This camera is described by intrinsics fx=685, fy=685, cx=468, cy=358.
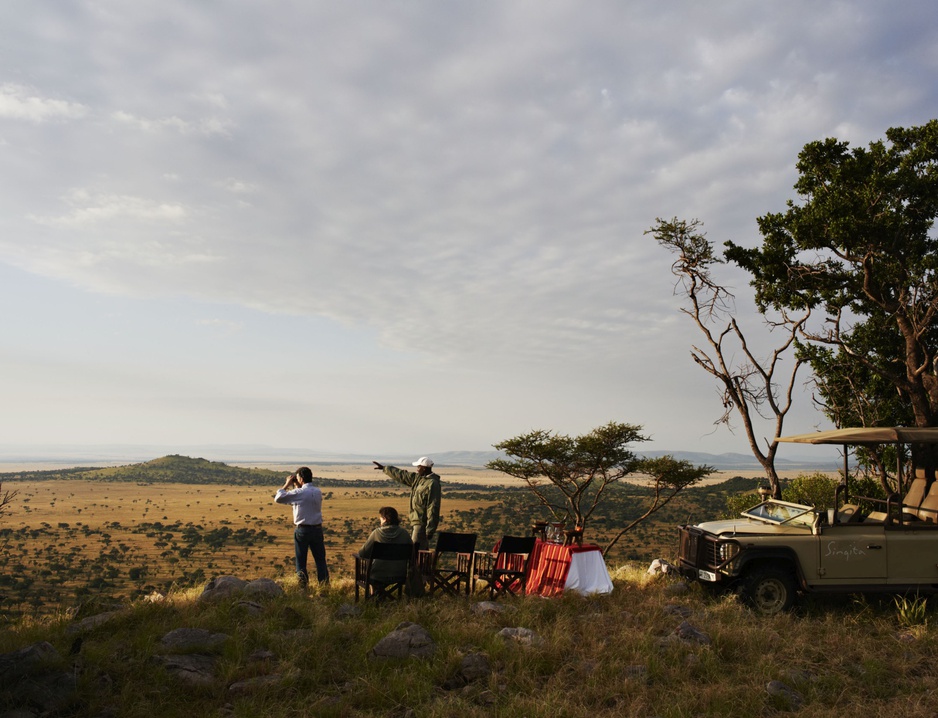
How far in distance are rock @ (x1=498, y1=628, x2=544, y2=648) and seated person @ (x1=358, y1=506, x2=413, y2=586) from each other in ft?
7.47

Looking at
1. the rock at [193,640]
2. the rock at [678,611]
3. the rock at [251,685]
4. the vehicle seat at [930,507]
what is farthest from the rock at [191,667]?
the vehicle seat at [930,507]

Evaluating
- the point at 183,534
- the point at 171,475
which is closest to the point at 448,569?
the point at 183,534

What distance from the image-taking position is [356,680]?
7.39m

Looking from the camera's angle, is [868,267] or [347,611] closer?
[347,611]

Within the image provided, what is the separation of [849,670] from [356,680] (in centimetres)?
574

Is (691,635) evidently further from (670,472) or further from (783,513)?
(670,472)

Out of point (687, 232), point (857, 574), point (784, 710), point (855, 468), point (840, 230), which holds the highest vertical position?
point (687, 232)

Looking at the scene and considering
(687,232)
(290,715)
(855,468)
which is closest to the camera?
(290,715)

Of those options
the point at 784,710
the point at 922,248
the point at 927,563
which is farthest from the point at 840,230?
the point at 784,710

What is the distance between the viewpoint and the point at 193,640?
8164 millimetres

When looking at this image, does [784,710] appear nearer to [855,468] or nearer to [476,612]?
[476,612]

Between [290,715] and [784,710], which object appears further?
[784,710]

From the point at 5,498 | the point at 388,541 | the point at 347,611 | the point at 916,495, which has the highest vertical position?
the point at 5,498

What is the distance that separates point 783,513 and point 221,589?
896 centimetres
